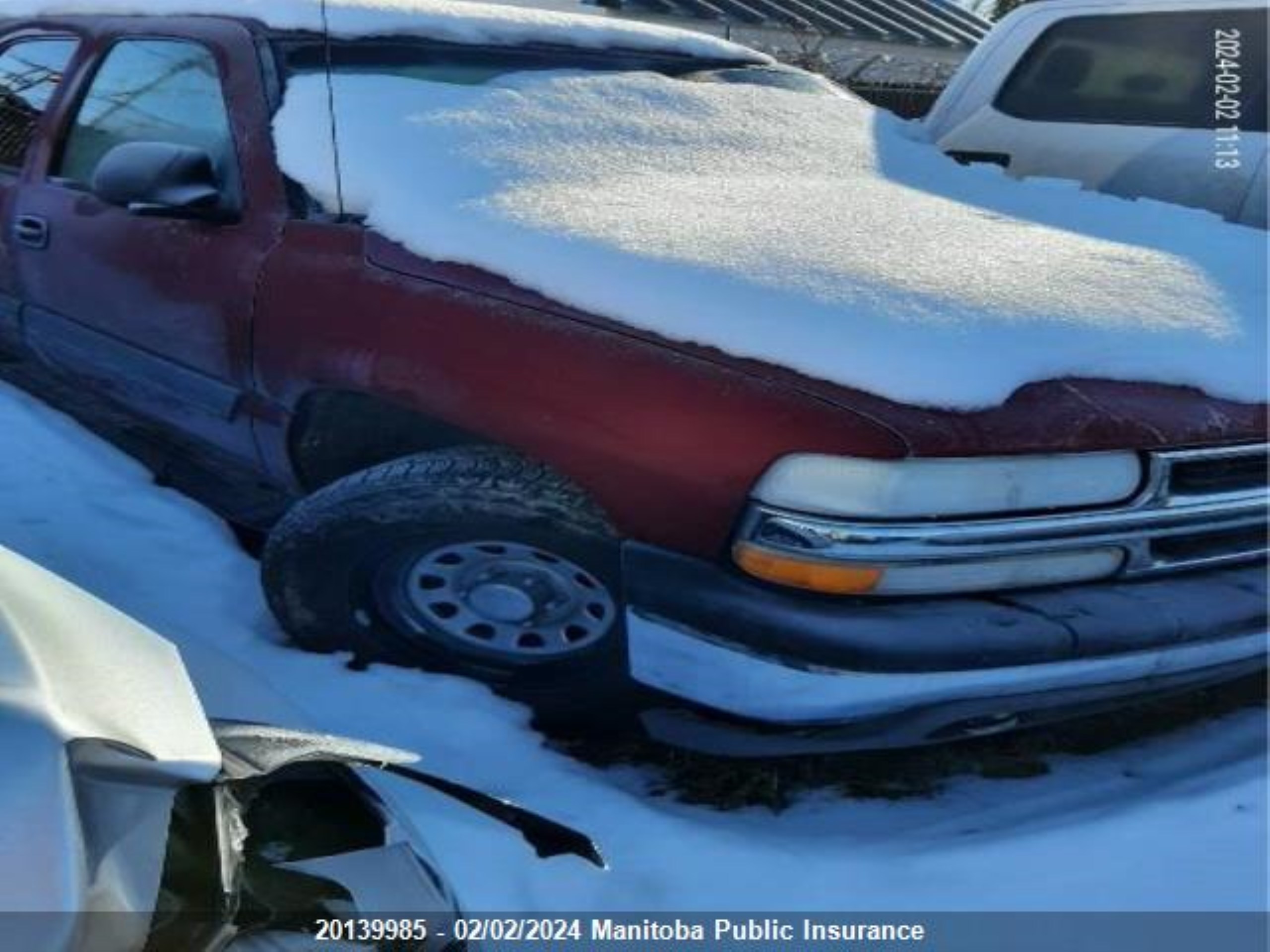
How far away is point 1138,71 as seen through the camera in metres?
4.55

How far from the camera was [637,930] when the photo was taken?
2150 mm

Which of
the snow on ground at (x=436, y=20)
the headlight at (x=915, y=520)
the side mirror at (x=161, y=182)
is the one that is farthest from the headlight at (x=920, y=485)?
the snow on ground at (x=436, y=20)

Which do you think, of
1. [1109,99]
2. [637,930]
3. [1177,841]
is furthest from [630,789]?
[1109,99]

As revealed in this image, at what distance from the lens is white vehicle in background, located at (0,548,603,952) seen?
1197 millimetres

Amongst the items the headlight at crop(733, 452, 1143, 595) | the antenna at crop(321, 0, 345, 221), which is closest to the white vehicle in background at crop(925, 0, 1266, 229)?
the headlight at crop(733, 452, 1143, 595)

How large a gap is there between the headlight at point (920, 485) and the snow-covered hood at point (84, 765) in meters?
1.06

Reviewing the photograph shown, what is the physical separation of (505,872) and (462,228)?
1.28 meters

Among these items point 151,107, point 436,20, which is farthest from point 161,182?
point 436,20

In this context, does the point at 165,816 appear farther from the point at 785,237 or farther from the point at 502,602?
the point at 785,237

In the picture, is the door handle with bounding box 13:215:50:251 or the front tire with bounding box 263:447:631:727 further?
the door handle with bounding box 13:215:50:251

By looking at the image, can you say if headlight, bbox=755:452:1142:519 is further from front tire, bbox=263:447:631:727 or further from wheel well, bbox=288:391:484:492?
wheel well, bbox=288:391:484:492

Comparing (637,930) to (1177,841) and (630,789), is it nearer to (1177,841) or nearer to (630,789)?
(630,789)

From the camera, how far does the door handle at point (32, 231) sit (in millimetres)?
3738

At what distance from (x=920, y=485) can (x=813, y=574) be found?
9.5 inches
